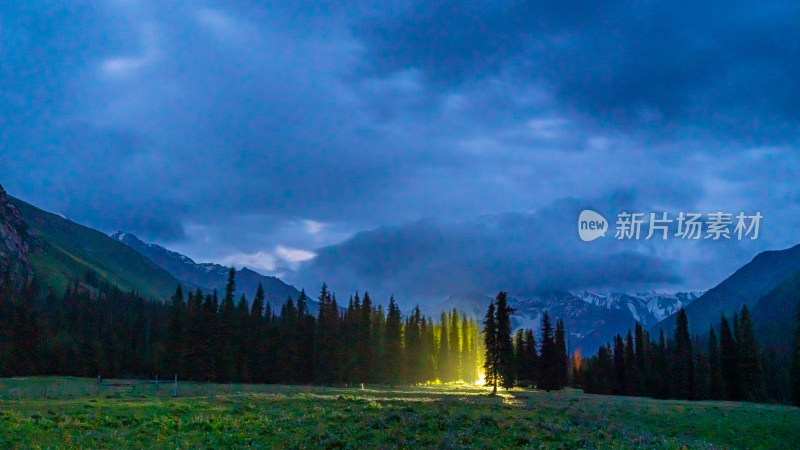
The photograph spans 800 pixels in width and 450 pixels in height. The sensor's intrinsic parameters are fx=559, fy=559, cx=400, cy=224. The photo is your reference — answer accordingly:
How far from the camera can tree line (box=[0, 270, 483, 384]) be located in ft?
324

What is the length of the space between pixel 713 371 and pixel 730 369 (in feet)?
11.7

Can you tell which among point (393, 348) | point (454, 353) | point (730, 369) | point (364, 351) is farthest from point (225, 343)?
point (730, 369)

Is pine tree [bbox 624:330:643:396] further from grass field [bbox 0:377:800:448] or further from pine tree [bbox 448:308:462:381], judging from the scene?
grass field [bbox 0:377:800:448]

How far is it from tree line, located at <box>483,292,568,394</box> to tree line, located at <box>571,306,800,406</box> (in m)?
14.1

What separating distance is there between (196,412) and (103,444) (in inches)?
475

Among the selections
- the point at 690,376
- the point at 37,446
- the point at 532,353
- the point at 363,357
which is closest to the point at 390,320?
the point at 363,357

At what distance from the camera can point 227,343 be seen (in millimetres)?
100250

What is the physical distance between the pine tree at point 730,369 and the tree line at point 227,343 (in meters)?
62.1

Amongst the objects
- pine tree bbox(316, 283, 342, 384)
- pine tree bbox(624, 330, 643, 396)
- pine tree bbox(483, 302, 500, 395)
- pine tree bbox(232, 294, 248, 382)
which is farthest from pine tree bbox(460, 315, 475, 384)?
pine tree bbox(232, 294, 248, 382)

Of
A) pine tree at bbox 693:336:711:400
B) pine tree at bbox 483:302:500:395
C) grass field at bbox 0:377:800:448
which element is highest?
pine tree at bbox 483:302:500:395

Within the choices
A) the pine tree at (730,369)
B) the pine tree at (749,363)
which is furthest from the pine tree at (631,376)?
the pine tree at (749,363)

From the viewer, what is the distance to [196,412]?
3991 centimetres

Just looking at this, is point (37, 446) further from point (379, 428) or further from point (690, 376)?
point (690, 376)

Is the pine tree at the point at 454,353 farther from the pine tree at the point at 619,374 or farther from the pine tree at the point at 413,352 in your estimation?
the pine tree at the point at 619,374
